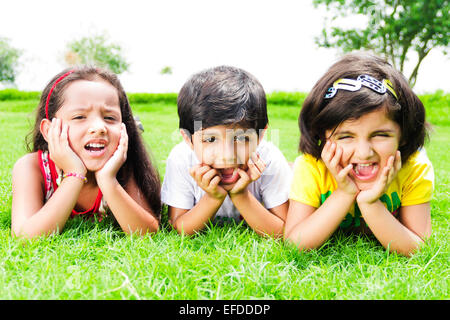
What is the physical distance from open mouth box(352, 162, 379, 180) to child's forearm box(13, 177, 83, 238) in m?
1.60

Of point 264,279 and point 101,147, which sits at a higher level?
point 101,147

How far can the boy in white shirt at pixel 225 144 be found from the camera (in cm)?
239

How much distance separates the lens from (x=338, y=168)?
7.77ft

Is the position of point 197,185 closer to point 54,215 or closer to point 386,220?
point 54,215

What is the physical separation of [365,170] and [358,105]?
37cm

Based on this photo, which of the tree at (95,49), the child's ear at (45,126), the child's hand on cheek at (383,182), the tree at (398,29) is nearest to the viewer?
the child's hand on cheek at (383,182)

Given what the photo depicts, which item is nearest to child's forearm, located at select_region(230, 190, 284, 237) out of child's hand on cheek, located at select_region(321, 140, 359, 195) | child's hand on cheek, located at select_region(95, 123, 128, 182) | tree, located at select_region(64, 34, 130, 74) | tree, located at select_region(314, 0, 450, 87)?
child's hand on cheek, located at select_region(321, 140, 359, 195)

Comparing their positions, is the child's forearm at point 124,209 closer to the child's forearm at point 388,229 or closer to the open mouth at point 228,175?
the open mouth at point 228,175

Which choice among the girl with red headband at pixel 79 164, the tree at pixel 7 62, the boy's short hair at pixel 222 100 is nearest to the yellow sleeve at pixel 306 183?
the boy's short hair at pixel 222 100
